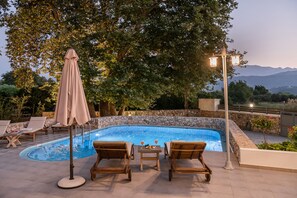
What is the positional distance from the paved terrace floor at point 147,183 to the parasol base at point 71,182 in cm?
12

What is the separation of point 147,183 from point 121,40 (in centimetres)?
1015

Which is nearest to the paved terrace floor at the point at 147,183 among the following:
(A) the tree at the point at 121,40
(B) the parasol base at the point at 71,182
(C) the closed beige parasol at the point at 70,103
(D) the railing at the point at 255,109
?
(B) the parasol base at the point at 71,182

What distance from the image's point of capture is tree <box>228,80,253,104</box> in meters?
26.8

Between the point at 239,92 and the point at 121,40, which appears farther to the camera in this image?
the point at 239,92

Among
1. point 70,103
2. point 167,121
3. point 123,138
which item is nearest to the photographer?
point 70,103

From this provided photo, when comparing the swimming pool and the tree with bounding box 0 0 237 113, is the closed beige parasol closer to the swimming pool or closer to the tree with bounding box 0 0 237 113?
the swimming pool

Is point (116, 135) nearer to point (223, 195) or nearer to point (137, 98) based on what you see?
point (137, 98)

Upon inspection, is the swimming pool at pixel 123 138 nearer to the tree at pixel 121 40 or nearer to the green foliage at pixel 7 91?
the tree at pixel 121 40

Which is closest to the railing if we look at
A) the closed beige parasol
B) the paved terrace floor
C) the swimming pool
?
the swimming pool

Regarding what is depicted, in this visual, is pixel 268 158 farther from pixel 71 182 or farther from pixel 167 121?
pixel 167 121

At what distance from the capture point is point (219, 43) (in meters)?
14.7

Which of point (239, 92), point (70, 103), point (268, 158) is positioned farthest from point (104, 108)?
point (239, 92)

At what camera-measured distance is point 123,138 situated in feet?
42.9

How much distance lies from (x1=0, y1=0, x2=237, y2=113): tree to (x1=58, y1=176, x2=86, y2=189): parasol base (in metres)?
8.21
